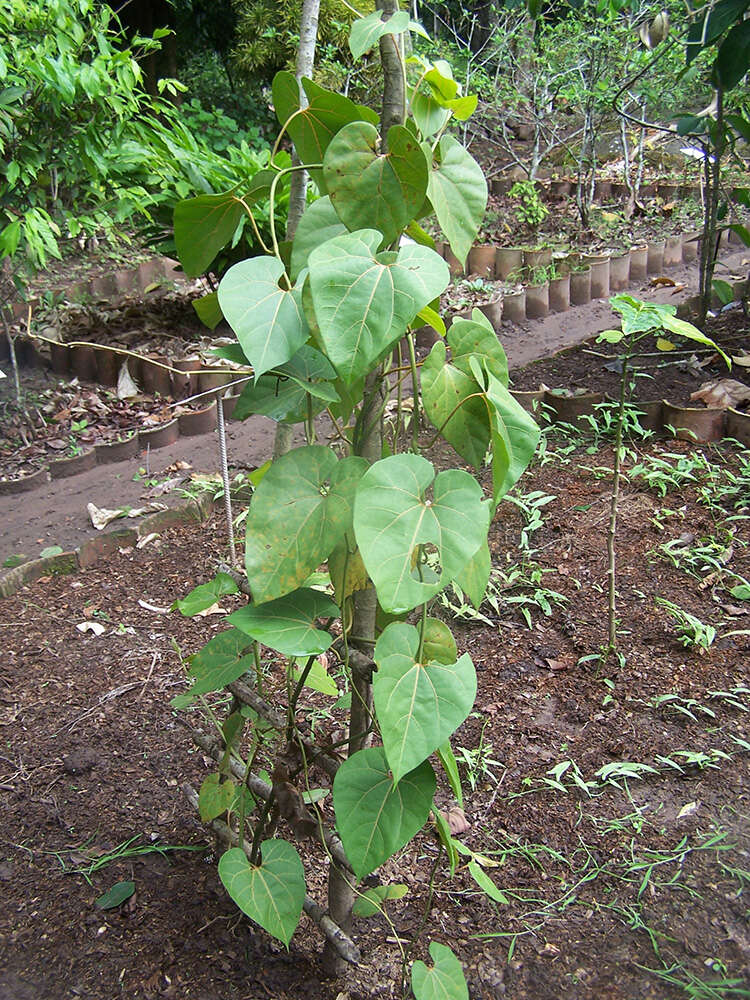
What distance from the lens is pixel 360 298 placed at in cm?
88

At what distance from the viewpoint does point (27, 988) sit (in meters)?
1.31

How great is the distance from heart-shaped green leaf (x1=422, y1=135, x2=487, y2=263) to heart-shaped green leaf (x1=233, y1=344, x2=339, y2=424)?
0.77 ft

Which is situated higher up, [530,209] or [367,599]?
[367,599]

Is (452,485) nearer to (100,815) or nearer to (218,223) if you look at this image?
(218,223)

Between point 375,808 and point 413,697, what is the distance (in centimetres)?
19

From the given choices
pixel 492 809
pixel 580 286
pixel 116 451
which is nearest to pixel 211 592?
pixel 492 809

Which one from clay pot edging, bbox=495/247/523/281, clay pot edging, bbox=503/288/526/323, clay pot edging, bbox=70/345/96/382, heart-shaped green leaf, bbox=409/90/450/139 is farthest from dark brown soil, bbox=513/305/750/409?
heart-shaped green leaf, bbox=409/90/450/139

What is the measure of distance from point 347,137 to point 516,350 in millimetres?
3800

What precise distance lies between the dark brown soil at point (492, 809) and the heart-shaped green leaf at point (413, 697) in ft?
2.17

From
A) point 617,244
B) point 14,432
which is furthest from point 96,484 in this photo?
point 617,244

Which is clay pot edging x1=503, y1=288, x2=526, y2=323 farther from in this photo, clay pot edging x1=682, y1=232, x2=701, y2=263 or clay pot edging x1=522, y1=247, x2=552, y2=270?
clay pot edging x1=682, y1=232, x2=701, y2=263

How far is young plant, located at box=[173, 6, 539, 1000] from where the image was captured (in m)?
0.89

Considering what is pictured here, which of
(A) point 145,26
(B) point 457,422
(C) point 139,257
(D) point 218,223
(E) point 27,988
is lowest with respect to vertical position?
(E) point 27,988

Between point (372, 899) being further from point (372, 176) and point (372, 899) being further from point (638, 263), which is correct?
point (638, 263)
